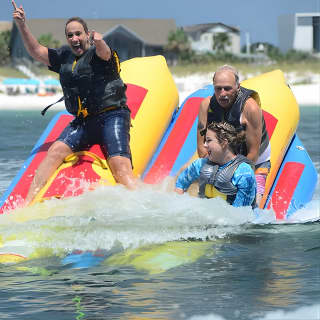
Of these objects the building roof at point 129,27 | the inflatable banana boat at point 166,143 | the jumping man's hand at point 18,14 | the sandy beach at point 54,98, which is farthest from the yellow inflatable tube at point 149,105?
the building roof at point 129,27

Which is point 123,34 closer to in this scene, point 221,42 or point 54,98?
point 221,42

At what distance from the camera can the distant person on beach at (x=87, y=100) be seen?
4.55 metres

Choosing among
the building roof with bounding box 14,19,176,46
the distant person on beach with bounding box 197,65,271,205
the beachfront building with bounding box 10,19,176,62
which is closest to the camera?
the distant person on beach with bounding box 197,65,271,205

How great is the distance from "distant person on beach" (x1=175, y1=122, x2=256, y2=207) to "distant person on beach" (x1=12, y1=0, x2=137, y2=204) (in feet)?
1.36

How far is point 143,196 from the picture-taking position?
4.46 m

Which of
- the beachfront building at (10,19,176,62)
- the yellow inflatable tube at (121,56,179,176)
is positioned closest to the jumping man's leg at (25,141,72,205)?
the yellow inflatable tube at (121,56,179,176)

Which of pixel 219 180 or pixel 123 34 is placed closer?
pixel 219 180

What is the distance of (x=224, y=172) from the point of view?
423 cm

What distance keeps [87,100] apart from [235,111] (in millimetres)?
875

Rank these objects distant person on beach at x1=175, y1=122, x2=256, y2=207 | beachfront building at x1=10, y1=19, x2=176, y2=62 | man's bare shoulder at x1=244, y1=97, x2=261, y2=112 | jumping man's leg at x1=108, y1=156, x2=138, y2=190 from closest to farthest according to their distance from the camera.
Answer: distant person on beach at x1=175, y1=122, x2=256, y2=207
man's bare shoulder at x1=244, y1=97, x2=261, y2=112
jumping man's leg at x1=108, y1=156, x2=138, y2=190
beachfront building at x1=10, y1=19, x2=176, y2=62

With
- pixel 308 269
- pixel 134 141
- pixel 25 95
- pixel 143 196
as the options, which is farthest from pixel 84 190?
pixel 25 95

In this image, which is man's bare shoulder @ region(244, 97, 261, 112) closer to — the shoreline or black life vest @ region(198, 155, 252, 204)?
black life vest @ region(198, 155, 252, 204)

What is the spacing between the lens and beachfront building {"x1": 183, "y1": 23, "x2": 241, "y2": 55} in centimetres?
3481

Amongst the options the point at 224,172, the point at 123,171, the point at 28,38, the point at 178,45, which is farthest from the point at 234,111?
the point at 178,45
